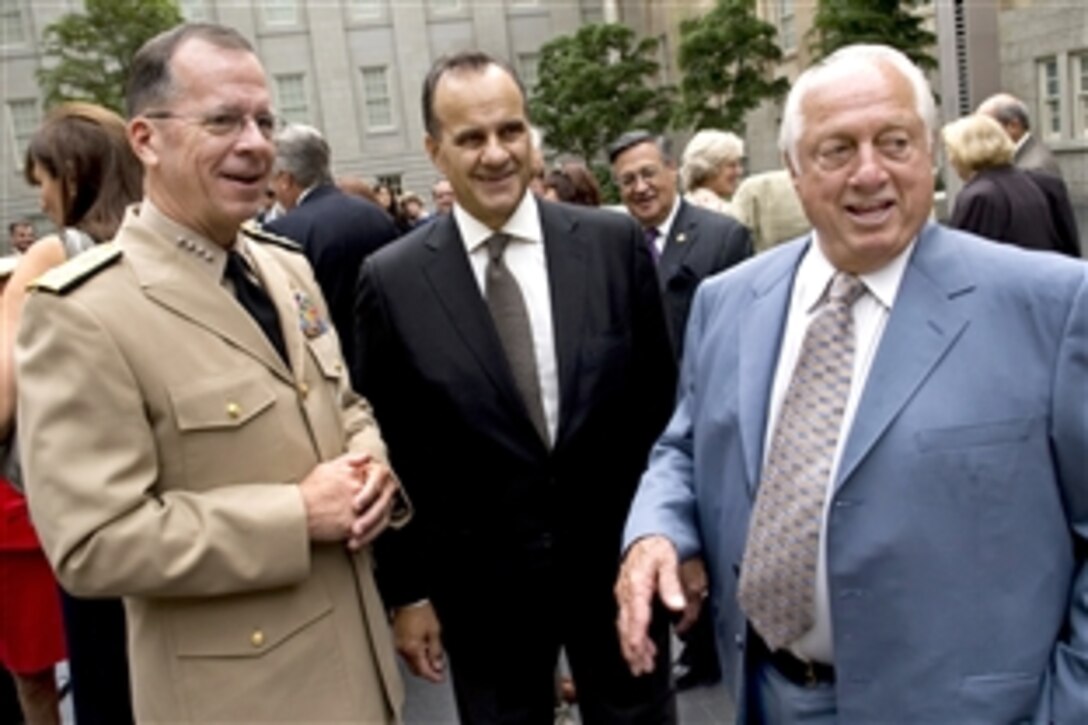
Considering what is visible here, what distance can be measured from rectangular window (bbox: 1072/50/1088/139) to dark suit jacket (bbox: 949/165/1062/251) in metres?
14.4

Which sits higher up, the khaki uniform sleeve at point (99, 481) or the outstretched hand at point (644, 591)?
the khaki uniform sleeve at point (99, 481)

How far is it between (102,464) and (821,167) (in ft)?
4.57

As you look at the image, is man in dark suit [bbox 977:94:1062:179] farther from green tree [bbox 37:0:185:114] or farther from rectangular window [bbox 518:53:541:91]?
rectangular window [bbox 518:53:541:91]

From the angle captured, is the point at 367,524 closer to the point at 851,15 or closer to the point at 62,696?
the point at 62,696

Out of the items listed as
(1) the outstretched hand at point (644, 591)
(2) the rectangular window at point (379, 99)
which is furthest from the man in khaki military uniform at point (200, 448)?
(2) the rectangular window at point (379, 99)

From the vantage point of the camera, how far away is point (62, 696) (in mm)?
4438

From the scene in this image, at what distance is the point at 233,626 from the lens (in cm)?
186

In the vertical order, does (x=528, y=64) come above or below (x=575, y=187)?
above

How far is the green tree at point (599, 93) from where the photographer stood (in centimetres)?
3162

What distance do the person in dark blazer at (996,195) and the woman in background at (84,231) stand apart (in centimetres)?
439

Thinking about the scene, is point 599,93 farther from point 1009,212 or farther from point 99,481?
point 99,481

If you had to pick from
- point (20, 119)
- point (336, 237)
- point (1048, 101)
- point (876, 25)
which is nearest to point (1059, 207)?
point (336, 237)

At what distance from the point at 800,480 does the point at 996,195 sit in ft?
14.0

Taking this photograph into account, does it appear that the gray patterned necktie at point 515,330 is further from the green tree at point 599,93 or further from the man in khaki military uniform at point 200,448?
the green tree at point 599,93
